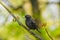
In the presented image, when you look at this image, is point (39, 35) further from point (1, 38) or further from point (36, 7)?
point (36, 7)

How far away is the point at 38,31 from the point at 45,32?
0.11m

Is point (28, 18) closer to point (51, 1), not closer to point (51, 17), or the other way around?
point (51, 17)

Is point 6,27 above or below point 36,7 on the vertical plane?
below

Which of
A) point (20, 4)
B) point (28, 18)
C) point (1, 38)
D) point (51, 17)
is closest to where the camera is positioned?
point (28, 18)

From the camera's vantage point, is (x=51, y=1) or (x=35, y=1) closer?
(x=35, y=1)

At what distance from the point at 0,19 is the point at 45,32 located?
7.74 feet

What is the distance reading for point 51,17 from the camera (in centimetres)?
918

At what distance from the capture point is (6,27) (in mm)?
6816

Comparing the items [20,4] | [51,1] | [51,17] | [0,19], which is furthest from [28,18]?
[51,1]

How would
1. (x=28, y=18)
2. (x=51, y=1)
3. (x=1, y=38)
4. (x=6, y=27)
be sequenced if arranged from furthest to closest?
(x=51, y=1) < (x=6, y=27) < (x=1, y=38) < (x=28, y=18)

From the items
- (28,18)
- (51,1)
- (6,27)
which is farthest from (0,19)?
(51,1)

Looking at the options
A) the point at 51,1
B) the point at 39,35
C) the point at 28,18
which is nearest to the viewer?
the point at 39,35

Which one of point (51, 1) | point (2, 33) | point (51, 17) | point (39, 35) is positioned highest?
point (51, 1)

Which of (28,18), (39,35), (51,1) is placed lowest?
(39,35)
